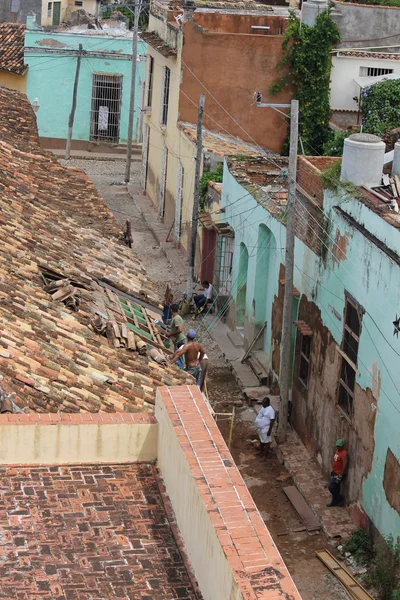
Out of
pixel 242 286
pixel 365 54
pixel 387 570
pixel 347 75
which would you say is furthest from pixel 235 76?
pixel 387 570

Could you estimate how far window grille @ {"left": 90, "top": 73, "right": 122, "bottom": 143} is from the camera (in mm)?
38969

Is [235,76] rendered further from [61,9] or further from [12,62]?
[61,9]

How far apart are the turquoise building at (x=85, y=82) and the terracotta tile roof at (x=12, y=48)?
507 mm

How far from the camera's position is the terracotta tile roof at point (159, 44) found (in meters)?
29.8

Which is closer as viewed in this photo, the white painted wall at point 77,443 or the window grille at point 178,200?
the white painted wall at point 77,443

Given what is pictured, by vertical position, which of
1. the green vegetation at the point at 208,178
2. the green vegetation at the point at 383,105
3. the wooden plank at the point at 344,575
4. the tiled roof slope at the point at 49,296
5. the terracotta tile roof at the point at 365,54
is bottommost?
the wooden plank at the point at 344,575

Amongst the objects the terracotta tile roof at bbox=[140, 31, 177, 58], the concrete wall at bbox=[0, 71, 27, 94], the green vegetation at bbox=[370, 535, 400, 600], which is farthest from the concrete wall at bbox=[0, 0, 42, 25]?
the green vegetation at bbox=[370, 535, 400, 600]

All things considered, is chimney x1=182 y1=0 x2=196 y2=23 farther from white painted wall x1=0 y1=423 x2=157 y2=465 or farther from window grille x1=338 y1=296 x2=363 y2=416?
white painted wall x1=0 y1=423 x2=157 y2=465

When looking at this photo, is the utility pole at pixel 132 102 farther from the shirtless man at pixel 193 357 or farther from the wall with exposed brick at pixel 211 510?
the wall with exposed brick at pixel 211 510

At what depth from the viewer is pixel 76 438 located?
9648 mm

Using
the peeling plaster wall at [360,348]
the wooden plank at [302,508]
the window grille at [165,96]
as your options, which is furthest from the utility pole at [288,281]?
the window grille at [165,96]

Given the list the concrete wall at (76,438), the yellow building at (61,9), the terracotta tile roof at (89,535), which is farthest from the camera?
the yellow building at (61,9)

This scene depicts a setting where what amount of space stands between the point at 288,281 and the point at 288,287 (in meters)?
0.12

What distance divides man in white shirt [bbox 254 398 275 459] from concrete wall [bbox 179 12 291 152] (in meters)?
12.3
